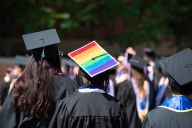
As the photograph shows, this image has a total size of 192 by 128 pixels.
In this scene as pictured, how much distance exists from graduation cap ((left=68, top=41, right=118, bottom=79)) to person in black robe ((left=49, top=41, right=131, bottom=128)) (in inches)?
1.0

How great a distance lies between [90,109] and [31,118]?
2.37 feet

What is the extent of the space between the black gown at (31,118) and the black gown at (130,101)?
109 inches

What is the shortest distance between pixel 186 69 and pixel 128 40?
1012 cm

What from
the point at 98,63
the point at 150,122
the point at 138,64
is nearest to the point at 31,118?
the point at 98,63

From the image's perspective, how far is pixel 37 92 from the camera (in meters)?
3.78

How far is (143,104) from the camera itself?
6574 mm

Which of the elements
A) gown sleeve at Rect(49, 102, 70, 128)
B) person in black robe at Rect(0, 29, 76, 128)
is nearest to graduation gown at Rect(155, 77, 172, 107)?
person in black robe at Rect(0, 29, 76, 128)

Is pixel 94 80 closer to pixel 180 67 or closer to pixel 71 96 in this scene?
pixel 71 96

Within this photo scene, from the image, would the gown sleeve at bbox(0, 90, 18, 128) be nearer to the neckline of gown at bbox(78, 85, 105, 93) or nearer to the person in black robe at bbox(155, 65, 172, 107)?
the neckline of gown at bbox(78, 85, 105, 93)

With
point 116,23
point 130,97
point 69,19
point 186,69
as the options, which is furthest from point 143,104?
point 116,23

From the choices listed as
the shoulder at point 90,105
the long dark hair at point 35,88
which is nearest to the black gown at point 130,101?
the long dark hair at point 35,88

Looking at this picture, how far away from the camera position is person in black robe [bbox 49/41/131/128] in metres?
3.33

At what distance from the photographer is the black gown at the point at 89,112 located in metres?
3.33

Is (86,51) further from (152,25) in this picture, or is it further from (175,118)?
(152,25)
